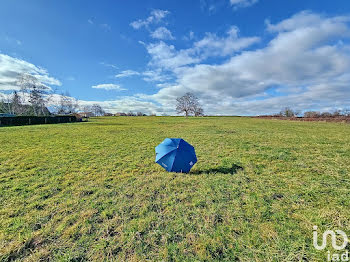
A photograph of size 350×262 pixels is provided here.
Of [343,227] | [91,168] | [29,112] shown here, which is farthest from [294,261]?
[29,112]

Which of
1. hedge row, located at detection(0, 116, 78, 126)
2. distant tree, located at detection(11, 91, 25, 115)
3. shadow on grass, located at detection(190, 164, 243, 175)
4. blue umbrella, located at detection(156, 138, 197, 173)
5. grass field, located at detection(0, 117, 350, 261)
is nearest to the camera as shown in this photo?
grass field, located at detection(0, 117, 350, 261)

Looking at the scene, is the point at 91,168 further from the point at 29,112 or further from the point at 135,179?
the point at 29,112

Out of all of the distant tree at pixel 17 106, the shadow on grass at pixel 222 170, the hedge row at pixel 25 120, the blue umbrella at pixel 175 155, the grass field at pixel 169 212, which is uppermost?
the distant tree at pixel 17 106

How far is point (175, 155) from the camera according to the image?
5023 mm

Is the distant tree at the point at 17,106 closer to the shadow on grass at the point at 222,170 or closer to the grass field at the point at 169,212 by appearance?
the grass field at the point at 169,212

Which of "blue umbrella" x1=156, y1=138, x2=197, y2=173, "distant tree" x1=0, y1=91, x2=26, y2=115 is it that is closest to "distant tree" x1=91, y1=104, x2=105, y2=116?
"distant tree" x1=0, y1=91, x2=26, y2=115

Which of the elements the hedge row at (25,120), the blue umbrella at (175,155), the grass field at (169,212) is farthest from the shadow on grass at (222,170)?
the hedge row at (25,120)

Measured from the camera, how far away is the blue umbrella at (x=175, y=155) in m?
5.00

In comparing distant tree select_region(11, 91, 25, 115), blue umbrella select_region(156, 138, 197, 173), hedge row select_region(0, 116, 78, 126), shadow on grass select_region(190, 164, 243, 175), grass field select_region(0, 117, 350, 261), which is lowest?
grass field select_region(0, 117, 350, 261)

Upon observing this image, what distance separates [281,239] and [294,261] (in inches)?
15.8

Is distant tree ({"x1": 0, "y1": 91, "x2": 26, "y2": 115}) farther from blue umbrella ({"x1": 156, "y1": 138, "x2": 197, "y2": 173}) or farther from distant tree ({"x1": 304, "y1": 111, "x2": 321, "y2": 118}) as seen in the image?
distant tree ({"x1": 304, "y1": 111, "x2": 321, "y2": 118})

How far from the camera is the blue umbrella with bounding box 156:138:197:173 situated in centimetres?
500

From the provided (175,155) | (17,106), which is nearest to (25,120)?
(17,106)

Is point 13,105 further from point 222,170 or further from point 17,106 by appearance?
point 222,170
